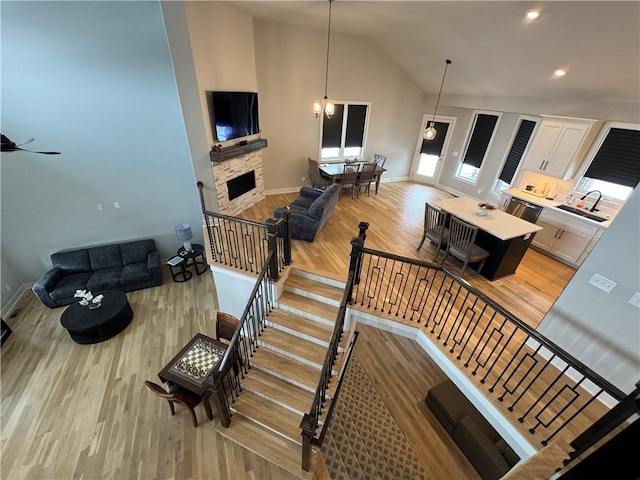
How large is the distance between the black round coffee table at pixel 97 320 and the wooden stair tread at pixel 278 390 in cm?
284

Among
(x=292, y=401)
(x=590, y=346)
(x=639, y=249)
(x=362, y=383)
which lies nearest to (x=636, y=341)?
(x=590, y=346)

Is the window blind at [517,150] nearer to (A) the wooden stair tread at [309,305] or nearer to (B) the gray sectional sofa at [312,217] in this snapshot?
(B) the gray sectional sofa at [312,217]

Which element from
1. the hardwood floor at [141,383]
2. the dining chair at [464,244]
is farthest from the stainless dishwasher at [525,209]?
the dining chair at [464,244]

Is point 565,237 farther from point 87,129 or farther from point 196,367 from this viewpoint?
point 87,129

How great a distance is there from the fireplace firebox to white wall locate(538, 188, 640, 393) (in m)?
5.77

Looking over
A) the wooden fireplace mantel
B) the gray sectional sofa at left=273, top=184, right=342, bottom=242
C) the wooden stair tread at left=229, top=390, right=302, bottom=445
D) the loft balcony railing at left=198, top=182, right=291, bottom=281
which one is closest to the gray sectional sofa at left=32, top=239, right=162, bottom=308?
the loft balcony railing at left=198, top=182, right=291, bottom=281

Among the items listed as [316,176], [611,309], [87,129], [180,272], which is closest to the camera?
[611,309]

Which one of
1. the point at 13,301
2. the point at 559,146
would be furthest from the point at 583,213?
the point at 13,301

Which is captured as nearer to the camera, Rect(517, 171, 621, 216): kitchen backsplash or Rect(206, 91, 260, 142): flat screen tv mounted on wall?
Rect(206, 91, 260, 142): flat screen tv mounted on wall

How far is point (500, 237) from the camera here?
12.8 feet

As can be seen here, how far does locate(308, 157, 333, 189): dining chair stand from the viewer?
7041mm

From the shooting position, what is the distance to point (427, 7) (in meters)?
4.17

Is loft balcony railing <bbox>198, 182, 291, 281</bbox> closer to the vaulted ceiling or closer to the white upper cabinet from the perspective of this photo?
the vaulted ceiling

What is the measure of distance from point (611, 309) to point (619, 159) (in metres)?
4.00
